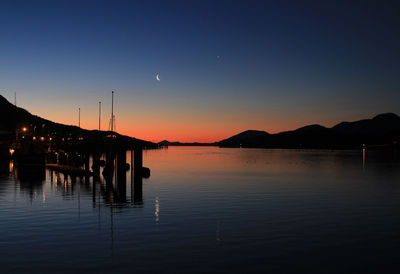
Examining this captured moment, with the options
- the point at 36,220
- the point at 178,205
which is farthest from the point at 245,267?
the point at 178,205

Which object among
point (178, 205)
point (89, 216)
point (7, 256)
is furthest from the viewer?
point (178, 205)

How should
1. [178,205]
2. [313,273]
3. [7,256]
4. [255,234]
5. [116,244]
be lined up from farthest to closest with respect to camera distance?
[178,205] → [255,234] → [116,244] → [7,256] → [313,273]

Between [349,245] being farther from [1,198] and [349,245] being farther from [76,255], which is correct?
[1,198]

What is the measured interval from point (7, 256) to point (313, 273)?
12.4 meters

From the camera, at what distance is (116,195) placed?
3906cm

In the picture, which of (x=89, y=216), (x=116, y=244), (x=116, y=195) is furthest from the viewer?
(x=116, y=195)

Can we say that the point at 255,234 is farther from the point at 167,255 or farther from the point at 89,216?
the point at 89,216

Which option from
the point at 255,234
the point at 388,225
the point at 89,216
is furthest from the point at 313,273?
Result: the point at 89,216

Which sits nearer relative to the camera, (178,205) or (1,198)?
(178,205)

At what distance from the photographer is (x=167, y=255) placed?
53.4 feet

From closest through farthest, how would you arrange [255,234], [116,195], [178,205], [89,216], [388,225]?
[255,234], [388,225], [89,216], [178,205], [116,195]

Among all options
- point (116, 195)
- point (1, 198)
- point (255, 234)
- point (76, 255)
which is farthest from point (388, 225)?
point (1, 198)

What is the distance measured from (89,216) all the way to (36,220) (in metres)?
3.37

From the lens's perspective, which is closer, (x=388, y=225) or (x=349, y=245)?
(x=349, y=245)
